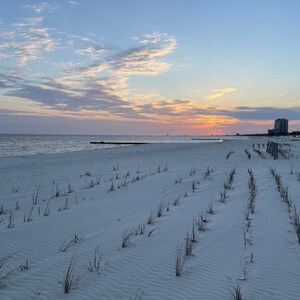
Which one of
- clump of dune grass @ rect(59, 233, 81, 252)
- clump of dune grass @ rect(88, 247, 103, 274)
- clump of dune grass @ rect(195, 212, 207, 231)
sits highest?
clump of dune grass @ rect(195, 212, 207, 231)

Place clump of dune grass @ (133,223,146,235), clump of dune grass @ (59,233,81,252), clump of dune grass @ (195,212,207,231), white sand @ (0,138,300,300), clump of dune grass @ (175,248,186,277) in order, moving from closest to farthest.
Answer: white sand @ (0,138,300,300)
clump of dune grass @ (175,248,186,277)
clump of dune grass @ (59,233,81,252)
clump of dune grass @ (133,223,146,235)
clump of dune grass @ (195,212,207,231)

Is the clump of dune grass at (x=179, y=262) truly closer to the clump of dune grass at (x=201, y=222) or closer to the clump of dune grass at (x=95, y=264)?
the clump of dune grass at (x=95, y=264)

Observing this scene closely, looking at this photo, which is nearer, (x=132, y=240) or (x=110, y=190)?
(x=132, y=240)

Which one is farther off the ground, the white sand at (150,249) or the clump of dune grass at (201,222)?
the clump of dune grass at (201,222)

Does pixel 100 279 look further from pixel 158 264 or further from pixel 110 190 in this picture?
pixel 110 190

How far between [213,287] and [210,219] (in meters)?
3.04

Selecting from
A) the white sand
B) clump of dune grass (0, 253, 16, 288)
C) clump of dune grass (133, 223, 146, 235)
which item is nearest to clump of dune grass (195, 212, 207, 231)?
the white sand

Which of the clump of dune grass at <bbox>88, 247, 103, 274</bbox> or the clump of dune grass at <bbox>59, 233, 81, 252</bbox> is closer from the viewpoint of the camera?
the clump of dune grass at <bbox>88, 247, 103, 274</bbox>

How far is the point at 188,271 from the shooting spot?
4.38 meters

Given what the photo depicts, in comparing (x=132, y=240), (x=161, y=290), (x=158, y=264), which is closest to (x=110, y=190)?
(x=132, y=240)

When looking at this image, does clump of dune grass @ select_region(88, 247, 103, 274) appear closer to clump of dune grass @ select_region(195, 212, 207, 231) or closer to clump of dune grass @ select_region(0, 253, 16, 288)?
clump of dune grass @ select_region(0, 253, 16, 288)

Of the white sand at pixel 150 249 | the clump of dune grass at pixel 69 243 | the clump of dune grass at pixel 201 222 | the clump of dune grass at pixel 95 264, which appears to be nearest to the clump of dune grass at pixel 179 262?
the white sand at pixel 150 249

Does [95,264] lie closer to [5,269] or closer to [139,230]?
[5,269]

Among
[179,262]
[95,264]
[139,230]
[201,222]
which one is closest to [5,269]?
[95,264]
